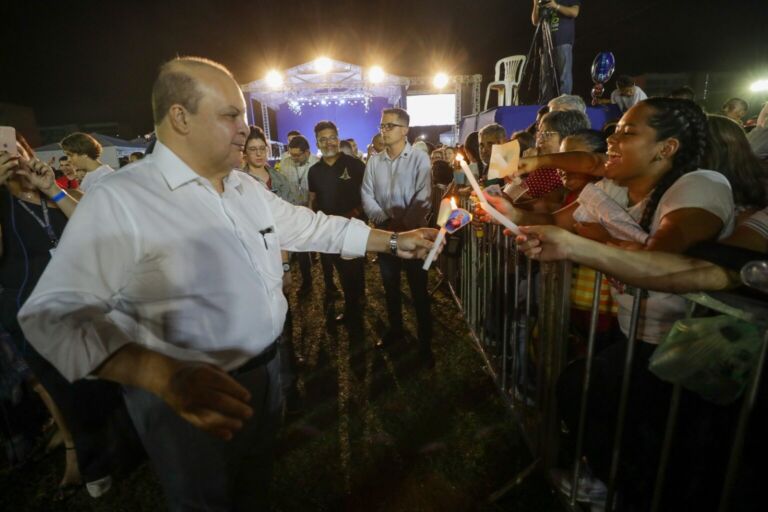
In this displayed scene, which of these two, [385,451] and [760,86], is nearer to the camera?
[385,451]

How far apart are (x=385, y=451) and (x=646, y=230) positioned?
8.66 feet

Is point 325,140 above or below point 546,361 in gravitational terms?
above

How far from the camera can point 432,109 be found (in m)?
21.1

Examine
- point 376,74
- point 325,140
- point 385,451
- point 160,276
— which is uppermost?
point 376,74

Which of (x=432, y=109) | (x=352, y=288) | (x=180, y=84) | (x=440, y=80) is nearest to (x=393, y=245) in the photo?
(x=180, y=84)

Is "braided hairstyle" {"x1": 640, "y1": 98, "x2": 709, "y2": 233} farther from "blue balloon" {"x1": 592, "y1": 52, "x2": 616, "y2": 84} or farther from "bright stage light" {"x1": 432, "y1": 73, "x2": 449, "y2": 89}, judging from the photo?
"bright stage light" {"x1": 432, "y1": 73, "x2": 449, "y2": 89}

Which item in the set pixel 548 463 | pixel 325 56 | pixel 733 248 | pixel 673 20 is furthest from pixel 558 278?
pixel 673 20

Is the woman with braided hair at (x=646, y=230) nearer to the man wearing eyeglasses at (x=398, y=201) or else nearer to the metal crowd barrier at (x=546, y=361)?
the metal crowd barrier at (x=546, y=361)

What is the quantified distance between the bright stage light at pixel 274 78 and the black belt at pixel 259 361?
21310 millimetres

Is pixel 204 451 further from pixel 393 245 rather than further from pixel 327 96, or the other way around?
pixel 327 96

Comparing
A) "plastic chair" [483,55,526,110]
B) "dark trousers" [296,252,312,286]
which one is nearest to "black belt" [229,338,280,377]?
"dark trousers" [296,252,312,286]

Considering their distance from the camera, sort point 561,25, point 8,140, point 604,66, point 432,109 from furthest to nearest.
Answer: point 432,109, point 604,66, point 561,25, point 8,140

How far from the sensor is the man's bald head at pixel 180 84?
1.71 metres

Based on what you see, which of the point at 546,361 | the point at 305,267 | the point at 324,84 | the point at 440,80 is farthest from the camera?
the point at 324,84
